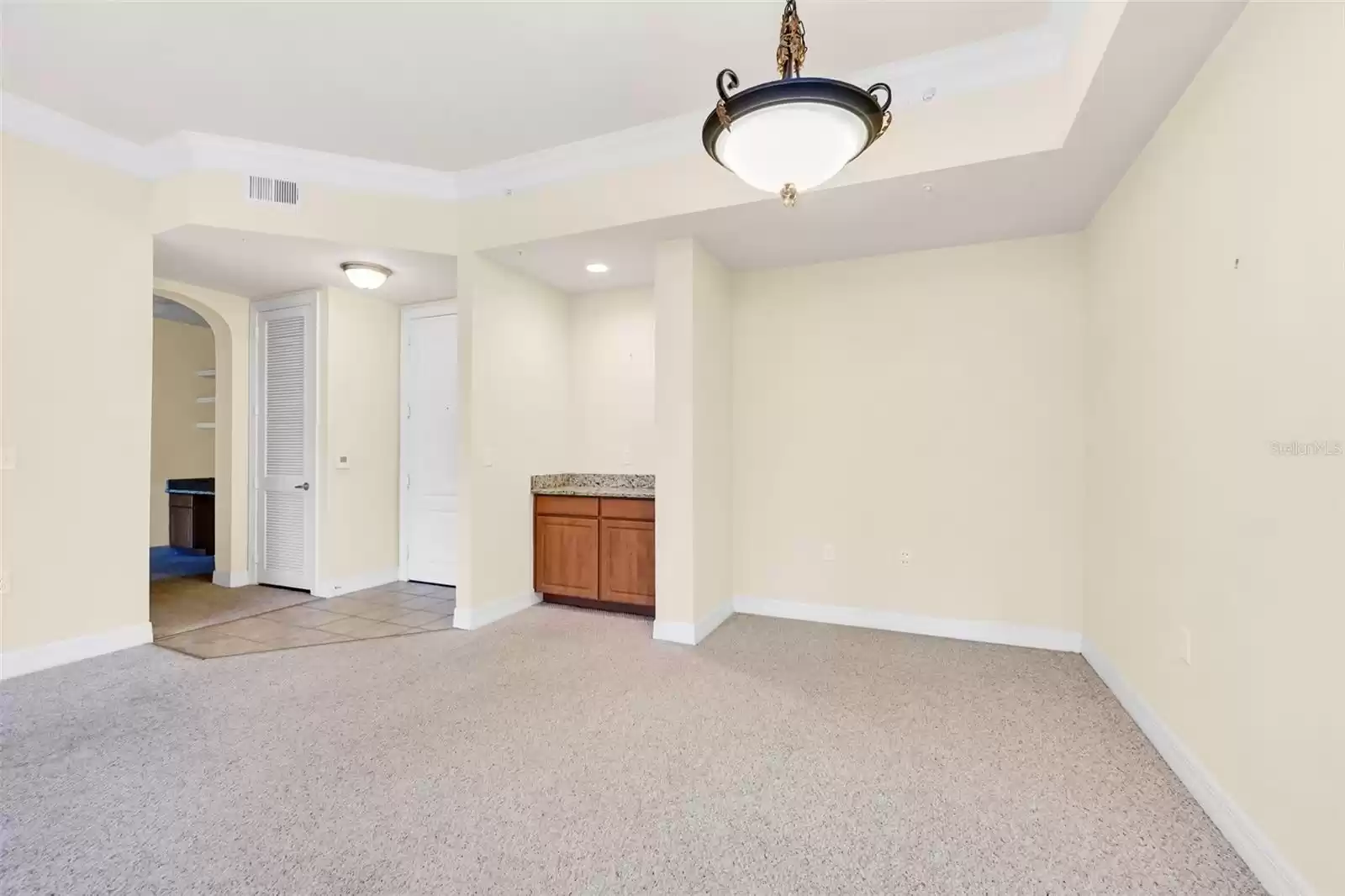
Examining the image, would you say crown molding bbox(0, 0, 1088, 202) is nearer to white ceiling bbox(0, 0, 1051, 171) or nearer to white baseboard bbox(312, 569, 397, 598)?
white ceiling bbox(0, 0, 1051, 171)

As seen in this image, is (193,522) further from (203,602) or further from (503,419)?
(503,419)

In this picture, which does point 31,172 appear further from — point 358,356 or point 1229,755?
point 1229,755

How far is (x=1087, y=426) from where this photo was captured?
3457 mm

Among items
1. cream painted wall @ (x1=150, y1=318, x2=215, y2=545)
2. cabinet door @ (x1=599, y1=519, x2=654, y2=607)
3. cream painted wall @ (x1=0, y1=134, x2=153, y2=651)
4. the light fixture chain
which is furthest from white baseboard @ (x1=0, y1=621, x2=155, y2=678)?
the light fixture chain

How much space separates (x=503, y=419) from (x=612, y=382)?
3.41ft

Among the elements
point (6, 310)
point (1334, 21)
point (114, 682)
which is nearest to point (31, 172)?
point (6, 310)

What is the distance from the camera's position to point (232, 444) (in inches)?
207

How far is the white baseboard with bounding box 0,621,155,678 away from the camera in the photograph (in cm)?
319

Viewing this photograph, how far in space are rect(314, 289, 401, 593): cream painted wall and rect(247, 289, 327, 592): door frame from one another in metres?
0.03

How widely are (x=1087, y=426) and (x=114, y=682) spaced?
555cm

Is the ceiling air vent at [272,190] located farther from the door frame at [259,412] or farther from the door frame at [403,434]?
the door frame at [403,434]

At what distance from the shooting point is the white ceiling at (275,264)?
383 centimetres

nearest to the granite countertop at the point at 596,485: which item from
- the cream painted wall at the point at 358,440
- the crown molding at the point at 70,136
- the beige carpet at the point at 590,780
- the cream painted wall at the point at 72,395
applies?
the beige carpet at the point at 590,780

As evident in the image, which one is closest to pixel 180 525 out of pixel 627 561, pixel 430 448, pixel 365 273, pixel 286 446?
pixel 286 446
